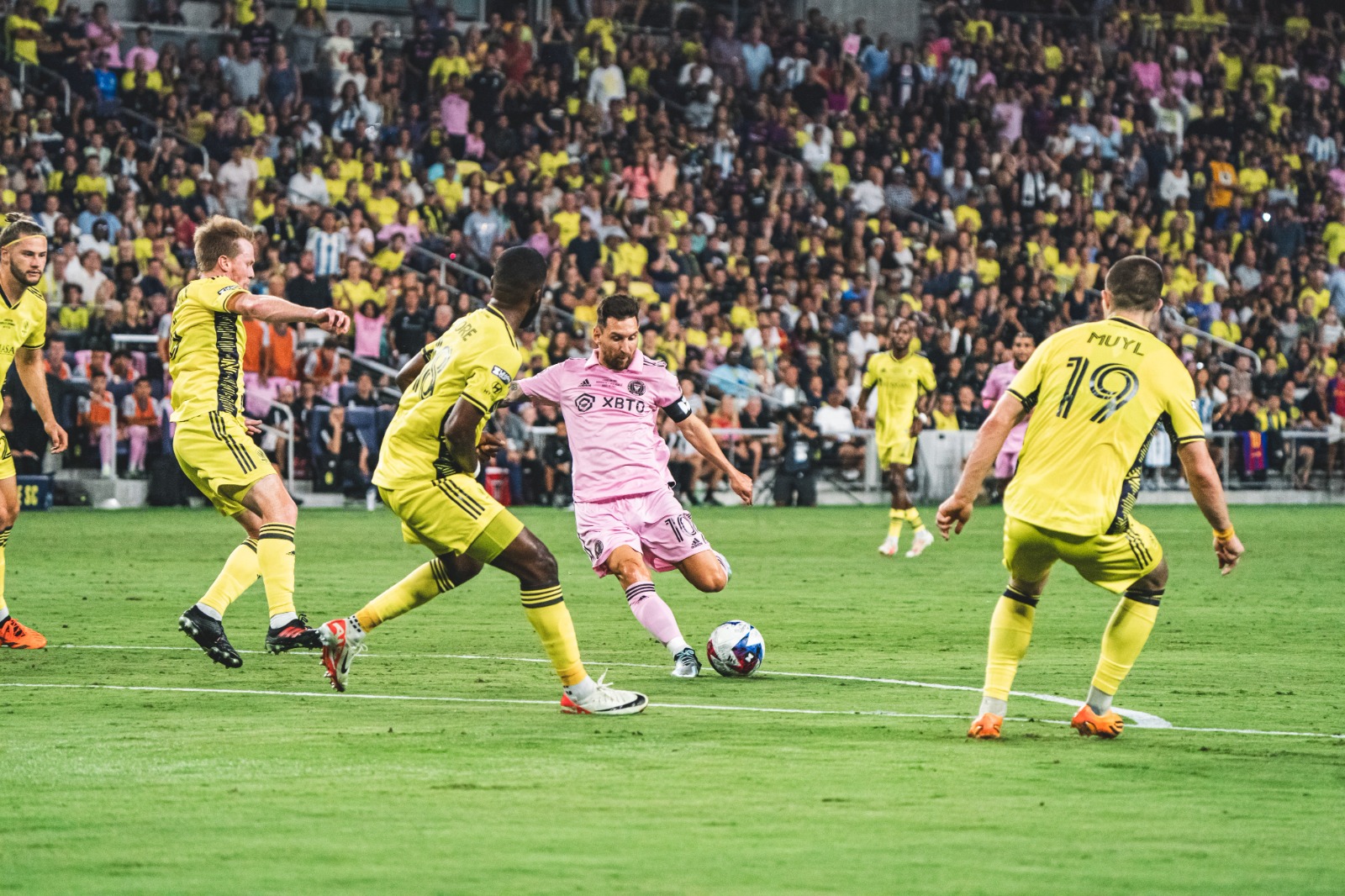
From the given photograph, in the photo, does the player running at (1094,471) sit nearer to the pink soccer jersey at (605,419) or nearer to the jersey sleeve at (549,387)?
the pink soccer jersey at (605,419)

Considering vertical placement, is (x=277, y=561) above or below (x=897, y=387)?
above

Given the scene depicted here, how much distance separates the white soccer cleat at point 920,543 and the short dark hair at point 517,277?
11890 mm

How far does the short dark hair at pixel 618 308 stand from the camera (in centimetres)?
1016

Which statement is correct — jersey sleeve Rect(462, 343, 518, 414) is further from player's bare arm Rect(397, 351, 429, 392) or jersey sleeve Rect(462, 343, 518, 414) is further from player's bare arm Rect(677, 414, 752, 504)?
player's bare arm Rect(677, 414, 752, 504)

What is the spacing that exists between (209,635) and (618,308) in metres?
2.77

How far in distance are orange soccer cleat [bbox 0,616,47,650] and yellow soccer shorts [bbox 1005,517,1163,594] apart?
20.1 ft

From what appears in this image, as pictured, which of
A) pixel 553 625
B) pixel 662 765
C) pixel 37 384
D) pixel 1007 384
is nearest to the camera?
pixel 662 765

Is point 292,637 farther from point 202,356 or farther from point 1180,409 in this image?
point 1180,409

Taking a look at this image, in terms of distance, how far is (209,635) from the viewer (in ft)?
32.0

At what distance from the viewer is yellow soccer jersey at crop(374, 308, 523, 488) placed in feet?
27.7

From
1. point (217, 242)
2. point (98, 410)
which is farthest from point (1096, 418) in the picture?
point (98, 410)

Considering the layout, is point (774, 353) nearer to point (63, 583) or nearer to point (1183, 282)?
point (1183, 282)

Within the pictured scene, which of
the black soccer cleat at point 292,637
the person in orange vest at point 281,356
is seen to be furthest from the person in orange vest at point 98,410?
the black soccer cleat at point 292,637

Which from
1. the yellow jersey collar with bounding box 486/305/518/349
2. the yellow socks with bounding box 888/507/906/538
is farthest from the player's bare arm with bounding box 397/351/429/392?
the yellow socks with bounding box 888/507/906/538
